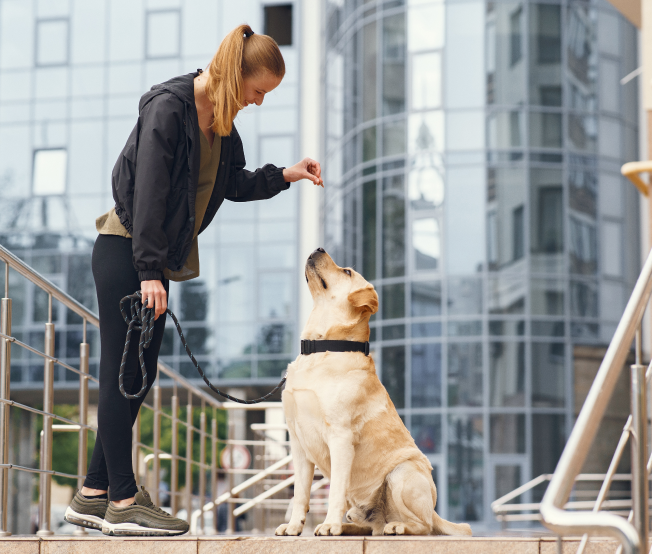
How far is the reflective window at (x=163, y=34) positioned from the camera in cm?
2072

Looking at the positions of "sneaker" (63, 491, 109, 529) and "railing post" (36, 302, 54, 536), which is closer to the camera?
"sneaker" (63, 491, 109, 529)

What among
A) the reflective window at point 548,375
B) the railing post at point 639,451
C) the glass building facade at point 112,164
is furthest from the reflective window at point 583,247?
the railing post at point 639,451

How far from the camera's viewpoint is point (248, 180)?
154 inches

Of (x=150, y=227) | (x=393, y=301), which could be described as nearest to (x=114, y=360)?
(x=150, y=227)

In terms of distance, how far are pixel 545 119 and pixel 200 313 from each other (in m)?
9.18

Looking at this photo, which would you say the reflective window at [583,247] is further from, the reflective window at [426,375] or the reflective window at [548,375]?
the reflective window at [426,375]

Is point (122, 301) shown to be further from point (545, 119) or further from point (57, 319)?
point (57, 319)

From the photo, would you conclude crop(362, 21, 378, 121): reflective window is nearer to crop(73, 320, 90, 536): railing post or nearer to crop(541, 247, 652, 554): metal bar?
crop(73, 320, 90, 536): railing post

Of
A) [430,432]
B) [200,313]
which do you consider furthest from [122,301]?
[200,313]

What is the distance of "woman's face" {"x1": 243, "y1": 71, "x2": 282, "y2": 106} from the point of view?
3.42 meters

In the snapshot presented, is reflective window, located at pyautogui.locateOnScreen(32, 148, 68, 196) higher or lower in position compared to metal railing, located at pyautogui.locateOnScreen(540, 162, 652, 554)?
higher

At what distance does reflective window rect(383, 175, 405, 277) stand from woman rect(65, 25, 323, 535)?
12242 mm

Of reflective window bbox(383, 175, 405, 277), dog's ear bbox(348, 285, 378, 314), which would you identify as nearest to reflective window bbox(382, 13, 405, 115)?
reflective window bbox(383, 175, 405, 277)

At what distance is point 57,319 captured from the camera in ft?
68.5
